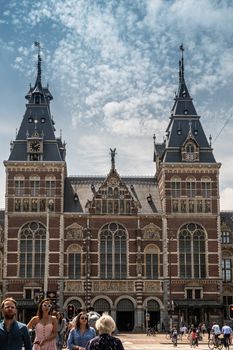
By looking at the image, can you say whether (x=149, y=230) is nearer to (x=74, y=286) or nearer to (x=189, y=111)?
(x=74, y=286)

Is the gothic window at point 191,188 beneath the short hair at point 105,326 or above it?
above

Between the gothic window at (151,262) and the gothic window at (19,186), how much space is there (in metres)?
14.6

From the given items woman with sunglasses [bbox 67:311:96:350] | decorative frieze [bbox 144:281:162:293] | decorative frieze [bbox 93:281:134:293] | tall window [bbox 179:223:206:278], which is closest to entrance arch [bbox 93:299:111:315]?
decorative frieze [bbox 93:281:134:293]

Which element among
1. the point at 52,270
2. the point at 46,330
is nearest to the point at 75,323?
the point at 46,330

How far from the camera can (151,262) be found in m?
65.8

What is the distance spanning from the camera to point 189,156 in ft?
224

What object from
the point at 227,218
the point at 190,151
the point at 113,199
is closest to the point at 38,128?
the point at 113,199

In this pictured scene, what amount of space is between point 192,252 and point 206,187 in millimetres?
7234

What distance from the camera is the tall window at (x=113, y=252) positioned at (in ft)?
214

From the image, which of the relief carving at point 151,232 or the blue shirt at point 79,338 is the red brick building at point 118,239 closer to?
the relief carving at point 151,232

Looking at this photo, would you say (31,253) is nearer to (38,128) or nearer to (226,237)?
(38,128)

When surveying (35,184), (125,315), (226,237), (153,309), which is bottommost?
(125,315)

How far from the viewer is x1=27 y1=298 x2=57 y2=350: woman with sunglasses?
1149 cm

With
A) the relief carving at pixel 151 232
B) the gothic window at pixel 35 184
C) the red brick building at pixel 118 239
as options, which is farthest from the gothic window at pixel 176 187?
the gothic window at pixel 35 184
